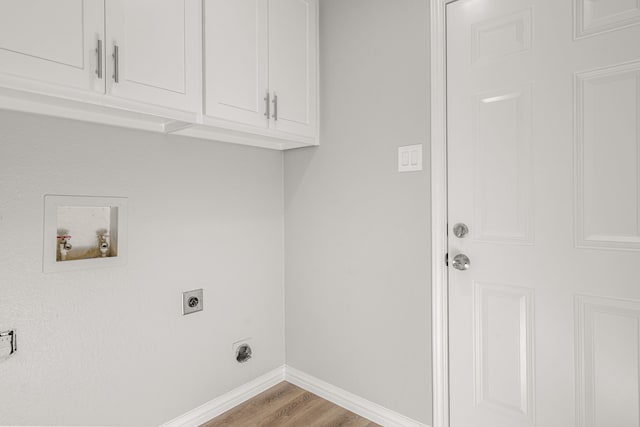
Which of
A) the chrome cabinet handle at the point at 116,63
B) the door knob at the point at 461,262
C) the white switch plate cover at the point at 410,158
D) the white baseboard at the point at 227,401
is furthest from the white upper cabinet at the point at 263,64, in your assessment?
the white baseboard at the point at 227,401

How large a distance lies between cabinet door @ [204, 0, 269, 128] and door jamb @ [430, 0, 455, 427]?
0.80 meters

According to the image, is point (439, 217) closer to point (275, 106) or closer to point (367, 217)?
point (367, 217)

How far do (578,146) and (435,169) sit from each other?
0.53 metres

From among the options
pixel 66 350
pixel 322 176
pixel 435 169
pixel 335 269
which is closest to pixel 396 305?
pixel 335 269

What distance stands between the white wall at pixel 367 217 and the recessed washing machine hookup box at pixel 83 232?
100 centimetres

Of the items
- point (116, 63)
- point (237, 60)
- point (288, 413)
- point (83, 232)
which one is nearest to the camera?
point (116, 63)

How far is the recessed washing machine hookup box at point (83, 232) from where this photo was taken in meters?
1.39

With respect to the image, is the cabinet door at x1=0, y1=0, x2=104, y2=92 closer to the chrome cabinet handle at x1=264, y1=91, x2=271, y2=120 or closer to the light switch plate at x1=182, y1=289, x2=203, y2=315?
the chrome cabinet handle at x1=264, y1=91, x2=271, y2=120

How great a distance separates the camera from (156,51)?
1.35 m

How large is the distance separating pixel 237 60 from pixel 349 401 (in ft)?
6.06

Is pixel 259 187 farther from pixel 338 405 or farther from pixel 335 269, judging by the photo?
pixel 338 405

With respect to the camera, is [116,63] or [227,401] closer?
[116,63]

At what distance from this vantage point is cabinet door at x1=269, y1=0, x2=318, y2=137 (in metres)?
1.79

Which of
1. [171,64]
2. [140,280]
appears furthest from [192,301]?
[171,64]
